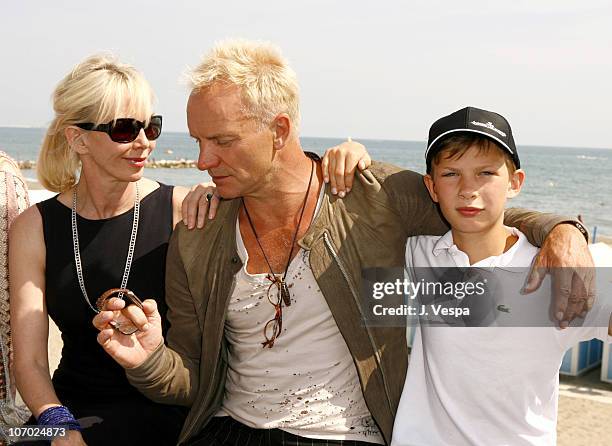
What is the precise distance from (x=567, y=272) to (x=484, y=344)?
42 cm

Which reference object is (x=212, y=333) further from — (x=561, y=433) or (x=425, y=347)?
(x=561, y=433)

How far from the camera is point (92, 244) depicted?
141 inches

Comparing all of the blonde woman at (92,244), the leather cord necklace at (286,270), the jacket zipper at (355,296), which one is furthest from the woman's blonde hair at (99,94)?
the jacket zipper at (355,296)

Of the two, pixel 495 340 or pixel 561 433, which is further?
pixel 561 433

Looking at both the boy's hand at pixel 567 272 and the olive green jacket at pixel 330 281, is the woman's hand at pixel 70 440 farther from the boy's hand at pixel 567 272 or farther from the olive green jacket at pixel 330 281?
the boy's hand at pixel 567 272

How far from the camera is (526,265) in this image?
9.40ft

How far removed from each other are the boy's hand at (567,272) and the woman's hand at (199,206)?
142cm

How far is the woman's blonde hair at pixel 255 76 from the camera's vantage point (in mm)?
3004

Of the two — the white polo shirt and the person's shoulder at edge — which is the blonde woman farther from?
the white polo shirt

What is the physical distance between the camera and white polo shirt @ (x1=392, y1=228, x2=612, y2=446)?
2.74 metres

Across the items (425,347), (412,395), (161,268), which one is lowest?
(412,395)

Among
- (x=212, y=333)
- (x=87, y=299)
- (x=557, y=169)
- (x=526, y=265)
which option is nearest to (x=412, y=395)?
(x=526, y=265)

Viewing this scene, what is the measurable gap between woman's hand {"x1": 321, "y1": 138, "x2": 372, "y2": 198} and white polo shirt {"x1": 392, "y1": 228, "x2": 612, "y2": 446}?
601 millimetres

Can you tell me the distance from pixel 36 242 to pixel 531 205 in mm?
45544
